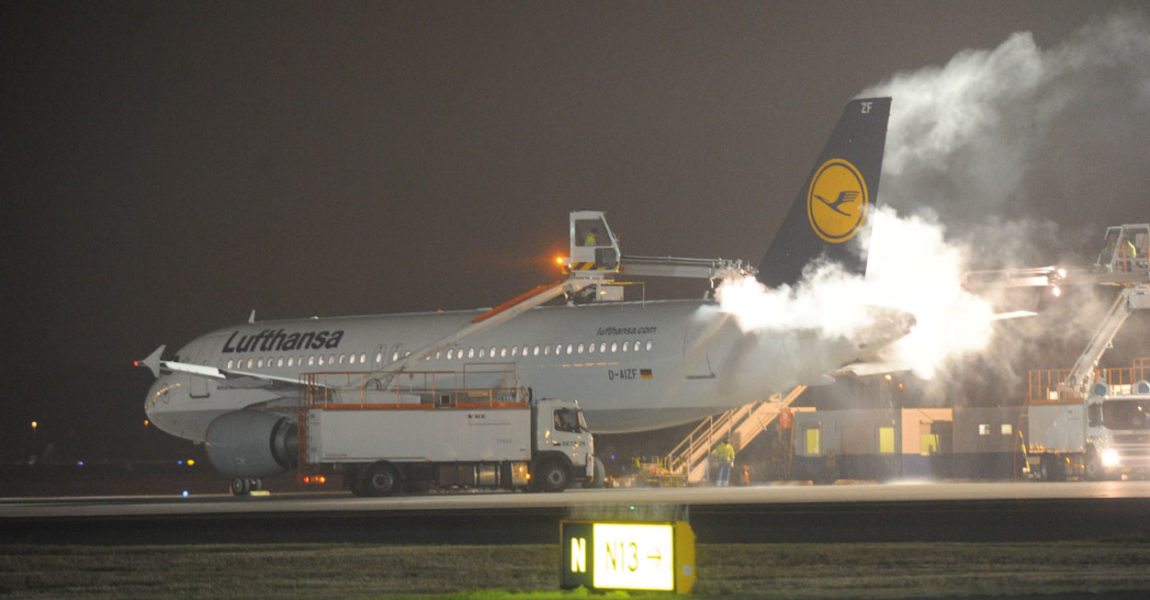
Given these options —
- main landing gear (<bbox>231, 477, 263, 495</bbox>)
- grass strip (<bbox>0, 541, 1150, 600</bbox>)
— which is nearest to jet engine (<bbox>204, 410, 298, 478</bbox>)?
main landing gear (<bbox>231, 477, 263, 495</bbox>)

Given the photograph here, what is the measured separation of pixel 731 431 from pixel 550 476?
1449cm

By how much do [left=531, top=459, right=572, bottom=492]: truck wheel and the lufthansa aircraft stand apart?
2841 mm

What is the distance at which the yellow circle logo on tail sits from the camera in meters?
38.2

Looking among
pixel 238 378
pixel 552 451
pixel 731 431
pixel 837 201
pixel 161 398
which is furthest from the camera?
pixel 161 398

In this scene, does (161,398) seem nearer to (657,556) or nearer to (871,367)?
(871,367)

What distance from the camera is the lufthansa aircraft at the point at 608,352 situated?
1511 inches

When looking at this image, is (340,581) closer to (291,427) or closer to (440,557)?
(440,557)

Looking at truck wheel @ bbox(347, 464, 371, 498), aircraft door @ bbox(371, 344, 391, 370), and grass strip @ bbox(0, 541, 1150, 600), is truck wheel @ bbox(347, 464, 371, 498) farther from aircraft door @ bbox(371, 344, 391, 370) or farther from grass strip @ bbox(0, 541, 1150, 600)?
grass strip @ bbox(0, 541, 1150, 600)

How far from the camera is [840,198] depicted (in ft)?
127

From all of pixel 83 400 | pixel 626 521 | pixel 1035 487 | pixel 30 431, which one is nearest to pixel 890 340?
pixel 1035 487

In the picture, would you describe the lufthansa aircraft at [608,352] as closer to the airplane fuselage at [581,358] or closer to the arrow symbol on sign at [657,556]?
the airplane fuselage at [581,358]

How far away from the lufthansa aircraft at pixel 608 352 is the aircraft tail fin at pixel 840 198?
4 centimetres

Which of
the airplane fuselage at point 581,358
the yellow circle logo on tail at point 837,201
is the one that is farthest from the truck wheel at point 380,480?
the yellow circle logo on tail at point 837,201

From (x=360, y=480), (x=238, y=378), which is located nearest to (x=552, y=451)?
(x=360, y=480)
